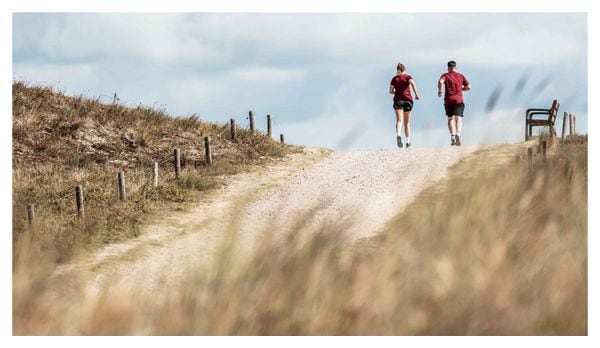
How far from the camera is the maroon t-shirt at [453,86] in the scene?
18719 mm

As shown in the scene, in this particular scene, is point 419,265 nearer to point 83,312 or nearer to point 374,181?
point 83,312

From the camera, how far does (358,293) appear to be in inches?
185

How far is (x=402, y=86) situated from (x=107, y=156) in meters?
10.1

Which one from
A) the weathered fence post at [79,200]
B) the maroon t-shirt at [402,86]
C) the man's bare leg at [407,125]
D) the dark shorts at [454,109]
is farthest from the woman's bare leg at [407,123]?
the weathered fence post at [79,200]

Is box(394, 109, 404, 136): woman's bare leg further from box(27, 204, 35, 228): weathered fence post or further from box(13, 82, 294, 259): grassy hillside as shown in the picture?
box(27, 204, 35, 228): weathered fence post

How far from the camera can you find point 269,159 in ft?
79.8

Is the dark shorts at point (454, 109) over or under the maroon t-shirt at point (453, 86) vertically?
under

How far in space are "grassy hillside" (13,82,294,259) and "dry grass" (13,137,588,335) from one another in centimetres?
1029

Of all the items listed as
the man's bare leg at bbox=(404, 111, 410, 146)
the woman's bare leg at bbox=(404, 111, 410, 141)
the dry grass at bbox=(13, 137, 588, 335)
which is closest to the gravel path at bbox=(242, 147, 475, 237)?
the man's bare leg at bbox=(404, 111, 410, 146)

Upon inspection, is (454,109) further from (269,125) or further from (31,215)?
(269,125)

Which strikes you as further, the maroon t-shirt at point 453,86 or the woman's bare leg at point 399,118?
the woman's bare leg at point 399,118

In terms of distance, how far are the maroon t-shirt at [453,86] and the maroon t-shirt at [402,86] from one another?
119 centimetres

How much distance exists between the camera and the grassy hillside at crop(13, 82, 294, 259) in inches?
706

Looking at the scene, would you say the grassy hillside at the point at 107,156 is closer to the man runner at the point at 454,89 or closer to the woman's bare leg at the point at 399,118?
the woman's bare leg at the point at 399,118
